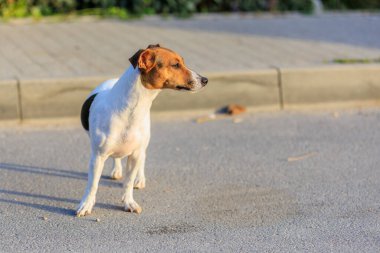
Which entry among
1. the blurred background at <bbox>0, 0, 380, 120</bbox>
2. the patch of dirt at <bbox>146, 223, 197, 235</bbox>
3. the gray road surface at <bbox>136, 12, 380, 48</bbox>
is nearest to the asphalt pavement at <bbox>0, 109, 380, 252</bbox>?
the patch of dirt at <bbox>146, 223, 197, 235</bbox>

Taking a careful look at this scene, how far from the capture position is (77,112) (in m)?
7.61

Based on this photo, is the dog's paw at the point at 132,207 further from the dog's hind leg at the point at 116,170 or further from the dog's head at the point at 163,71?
the dog's head at the point at 163,71

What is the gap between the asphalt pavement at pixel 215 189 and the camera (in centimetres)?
496

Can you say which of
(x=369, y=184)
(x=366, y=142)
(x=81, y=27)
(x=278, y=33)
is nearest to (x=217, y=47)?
(x=278, y=33)

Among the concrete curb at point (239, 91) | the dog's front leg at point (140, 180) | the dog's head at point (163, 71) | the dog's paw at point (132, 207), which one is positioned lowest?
the concrete curb at point (239, 91)

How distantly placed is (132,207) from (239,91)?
282 cm

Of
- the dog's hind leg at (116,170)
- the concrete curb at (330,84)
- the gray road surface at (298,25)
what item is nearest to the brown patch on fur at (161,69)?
the dog's hind leg at (116,170)

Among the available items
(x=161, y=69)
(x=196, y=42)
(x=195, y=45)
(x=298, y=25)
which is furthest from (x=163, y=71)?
(x=298, y=25)

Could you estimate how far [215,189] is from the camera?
5934 millimetres

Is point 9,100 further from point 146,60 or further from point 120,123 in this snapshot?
point 146,60

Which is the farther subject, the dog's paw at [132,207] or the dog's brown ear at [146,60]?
the dog's paw at [132,207]

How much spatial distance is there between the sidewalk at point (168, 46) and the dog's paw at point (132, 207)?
240 cm

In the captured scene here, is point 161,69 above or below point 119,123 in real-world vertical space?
above

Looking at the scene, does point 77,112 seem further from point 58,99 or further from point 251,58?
point 251,58
